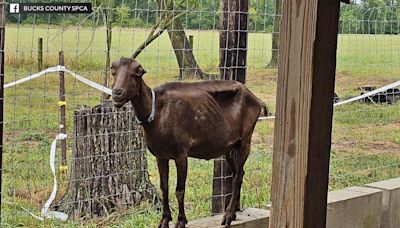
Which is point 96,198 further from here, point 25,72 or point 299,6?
point 299,6

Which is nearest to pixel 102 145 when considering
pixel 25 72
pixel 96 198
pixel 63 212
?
pixel 96 198

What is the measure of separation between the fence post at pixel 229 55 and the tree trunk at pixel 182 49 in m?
0.29

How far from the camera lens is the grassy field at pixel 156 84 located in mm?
4363

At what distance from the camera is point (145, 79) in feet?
15.2

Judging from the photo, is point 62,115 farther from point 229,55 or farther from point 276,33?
point 276,33

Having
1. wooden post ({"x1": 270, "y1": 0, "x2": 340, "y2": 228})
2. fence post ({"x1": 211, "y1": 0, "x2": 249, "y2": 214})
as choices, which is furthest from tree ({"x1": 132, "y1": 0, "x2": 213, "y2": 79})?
wooden post ({"x1": 270, "y1": 0, "x2": 340, "y2": 228})

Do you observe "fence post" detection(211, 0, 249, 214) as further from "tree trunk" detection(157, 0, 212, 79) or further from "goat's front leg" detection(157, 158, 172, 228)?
Answer: "goat's front leg" detection(157, 158, 172, 228)

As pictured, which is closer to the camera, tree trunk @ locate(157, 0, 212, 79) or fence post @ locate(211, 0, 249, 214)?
fence post @ locate(211, 0, 249, 214)

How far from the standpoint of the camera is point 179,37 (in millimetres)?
4320

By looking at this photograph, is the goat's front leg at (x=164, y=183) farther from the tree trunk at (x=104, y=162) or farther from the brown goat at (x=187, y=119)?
the tree trunk at (x=104, y=162)

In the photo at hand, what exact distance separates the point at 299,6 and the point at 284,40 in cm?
9

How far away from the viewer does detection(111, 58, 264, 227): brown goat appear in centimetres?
307

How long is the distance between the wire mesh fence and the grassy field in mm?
12

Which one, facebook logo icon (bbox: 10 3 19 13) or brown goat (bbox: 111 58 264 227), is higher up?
facebook logo icon (bbox: 10 3 19 13)
